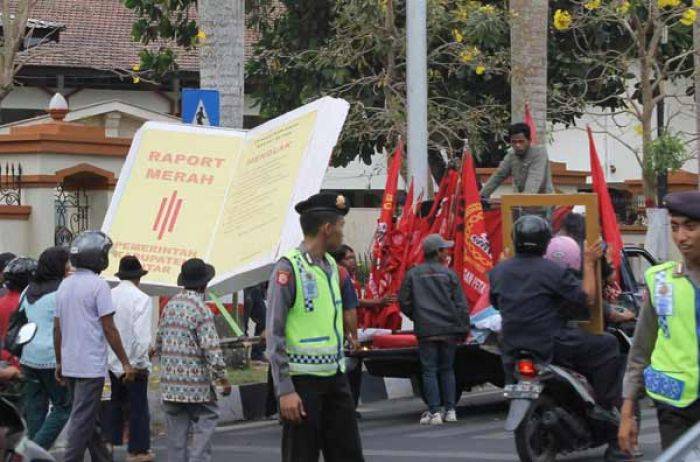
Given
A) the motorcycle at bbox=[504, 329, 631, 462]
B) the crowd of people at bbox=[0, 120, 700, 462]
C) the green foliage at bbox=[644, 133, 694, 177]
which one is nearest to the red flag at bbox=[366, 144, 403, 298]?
the crowd of people at bbox=[0, 120, 700, 462]

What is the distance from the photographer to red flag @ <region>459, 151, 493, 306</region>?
14.4 meters

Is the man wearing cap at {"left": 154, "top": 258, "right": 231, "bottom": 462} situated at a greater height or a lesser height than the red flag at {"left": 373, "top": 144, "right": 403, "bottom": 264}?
lesser

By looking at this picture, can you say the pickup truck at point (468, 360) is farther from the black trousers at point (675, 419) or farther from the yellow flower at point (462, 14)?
the yellow flower at point (462, 14)

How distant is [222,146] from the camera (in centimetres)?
1296

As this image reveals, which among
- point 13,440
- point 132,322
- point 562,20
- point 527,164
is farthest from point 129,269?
point 562,20

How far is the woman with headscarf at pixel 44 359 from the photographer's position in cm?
1110

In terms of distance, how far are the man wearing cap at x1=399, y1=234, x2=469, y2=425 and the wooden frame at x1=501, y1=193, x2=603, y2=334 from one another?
5.52 ft

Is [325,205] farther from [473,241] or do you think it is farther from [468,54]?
[468,54]

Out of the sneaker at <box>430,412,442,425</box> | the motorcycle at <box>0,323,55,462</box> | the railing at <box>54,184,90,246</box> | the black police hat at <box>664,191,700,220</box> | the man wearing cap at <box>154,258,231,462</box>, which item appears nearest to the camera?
the motorcycle at <box>0,323,55,462</box>

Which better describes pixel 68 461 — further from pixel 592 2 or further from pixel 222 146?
pixel 592 2

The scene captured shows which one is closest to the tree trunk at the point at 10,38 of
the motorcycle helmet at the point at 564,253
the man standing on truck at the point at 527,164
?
the man standing on truck at the point at 527,164

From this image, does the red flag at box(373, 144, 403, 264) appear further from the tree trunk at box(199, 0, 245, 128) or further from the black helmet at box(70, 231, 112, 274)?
the black helmet at box(70, 231, 112, 274)

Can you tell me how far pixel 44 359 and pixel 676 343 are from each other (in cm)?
577

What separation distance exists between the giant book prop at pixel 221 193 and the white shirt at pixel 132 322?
0.97 metres
